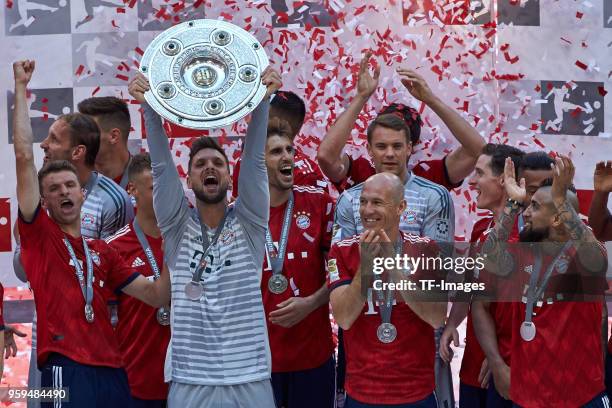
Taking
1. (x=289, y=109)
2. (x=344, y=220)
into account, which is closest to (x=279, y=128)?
(x=289, y=109)

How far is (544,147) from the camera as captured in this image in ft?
20.4

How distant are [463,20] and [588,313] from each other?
229 centimetres

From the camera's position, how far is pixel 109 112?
582 cm

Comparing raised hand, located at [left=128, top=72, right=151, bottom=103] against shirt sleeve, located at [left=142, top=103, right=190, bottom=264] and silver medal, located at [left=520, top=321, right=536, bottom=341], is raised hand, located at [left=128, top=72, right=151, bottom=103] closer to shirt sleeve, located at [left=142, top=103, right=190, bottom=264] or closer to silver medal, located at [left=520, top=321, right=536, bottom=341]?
shirt sleeve, located at [left=142, top=103, right=190, bottom=264]

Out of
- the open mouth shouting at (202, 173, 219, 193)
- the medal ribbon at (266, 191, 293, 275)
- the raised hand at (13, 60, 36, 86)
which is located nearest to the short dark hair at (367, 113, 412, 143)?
the medal ribbon at (266, 191, 293, 275)

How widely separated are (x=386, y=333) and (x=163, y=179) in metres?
1.09

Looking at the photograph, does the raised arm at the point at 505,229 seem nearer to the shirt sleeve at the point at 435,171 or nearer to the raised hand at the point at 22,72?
the shirt sleeve at the point at 435,171

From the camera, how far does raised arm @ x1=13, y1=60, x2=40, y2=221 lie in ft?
14.3

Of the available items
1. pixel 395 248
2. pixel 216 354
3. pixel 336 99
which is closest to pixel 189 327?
pixel 216 354

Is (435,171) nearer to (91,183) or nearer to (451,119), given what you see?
(451,119)

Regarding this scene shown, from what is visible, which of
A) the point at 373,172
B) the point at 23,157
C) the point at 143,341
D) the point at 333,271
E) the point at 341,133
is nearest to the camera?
the point at 23,157

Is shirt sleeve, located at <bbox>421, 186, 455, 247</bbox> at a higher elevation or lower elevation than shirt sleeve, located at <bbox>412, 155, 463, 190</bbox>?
lower

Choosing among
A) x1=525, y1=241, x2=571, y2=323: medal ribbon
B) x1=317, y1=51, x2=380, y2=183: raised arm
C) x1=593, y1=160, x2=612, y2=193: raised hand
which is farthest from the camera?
x1=317, y1=51, x2=380, y2=183: raised arm

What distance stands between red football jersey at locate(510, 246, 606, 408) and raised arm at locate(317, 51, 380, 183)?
4.45 feet
